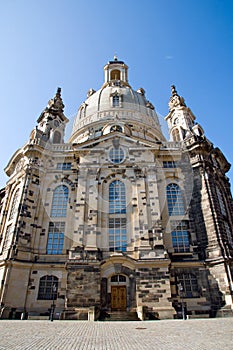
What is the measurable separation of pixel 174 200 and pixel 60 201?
12683mm

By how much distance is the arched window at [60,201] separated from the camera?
25906 millimetres

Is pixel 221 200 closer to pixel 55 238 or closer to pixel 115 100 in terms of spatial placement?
pixel 55 238

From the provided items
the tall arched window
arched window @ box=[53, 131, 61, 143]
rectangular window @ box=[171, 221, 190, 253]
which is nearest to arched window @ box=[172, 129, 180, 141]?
the tall arched window

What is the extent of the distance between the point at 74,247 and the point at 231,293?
14.1 m

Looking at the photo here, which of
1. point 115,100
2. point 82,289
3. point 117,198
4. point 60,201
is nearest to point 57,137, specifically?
point 60,201

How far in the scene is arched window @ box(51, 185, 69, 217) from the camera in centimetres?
2591

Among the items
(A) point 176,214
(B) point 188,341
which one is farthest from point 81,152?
(B) point 188,341

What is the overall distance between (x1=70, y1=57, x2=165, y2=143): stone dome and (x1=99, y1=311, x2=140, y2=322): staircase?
22292mm

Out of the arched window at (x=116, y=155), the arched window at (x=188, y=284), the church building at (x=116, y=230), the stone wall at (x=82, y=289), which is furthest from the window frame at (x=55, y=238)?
the arched window at (x=188, y=284)

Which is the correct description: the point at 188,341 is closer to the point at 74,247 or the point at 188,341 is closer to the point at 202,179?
the point at 74,247

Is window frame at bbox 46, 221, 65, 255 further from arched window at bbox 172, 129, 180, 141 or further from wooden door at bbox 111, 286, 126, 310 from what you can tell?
arched window at bbox 172, 129, 180, 141

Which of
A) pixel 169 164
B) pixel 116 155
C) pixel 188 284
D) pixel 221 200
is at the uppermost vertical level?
pixel 116 155

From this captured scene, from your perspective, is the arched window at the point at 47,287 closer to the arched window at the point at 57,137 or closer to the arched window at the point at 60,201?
the arched window at the point at 60,201

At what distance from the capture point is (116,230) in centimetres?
2391
